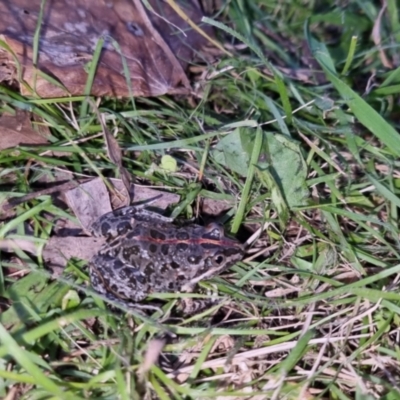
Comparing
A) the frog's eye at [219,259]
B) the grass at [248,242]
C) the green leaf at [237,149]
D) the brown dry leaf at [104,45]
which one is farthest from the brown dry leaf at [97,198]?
the brown dry leaf at [104,45]

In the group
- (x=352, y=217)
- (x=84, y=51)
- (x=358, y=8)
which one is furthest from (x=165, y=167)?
(x=358, y=8)

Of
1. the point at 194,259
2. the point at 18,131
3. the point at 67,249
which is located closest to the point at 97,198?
the point at 67,249

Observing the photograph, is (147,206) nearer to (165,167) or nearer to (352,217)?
(165,167)

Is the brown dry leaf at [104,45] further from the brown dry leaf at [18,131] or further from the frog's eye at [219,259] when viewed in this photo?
the frog's eye at [219,259]

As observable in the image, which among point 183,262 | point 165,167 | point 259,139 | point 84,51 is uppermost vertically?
point 84,51

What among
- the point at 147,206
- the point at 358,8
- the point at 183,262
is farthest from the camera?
the point at 358,8
